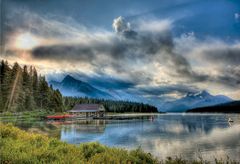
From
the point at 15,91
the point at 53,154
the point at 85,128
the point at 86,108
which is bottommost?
the point at 85,128

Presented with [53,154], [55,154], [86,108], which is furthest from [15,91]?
[55,154]

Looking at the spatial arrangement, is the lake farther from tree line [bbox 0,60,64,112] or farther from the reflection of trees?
tree line [bbox 0,60,64,112]

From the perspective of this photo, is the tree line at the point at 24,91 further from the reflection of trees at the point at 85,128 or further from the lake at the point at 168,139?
the lake at the point at 168,139

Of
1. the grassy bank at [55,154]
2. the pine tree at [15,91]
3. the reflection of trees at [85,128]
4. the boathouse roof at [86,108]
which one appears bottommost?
the reflection of trees at [85,128]

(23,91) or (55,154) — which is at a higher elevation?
(23,91)

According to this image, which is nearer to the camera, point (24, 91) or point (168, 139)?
point (168, 139)

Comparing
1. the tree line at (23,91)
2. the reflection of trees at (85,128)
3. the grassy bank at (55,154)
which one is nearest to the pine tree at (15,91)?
the tree line at (23,91)

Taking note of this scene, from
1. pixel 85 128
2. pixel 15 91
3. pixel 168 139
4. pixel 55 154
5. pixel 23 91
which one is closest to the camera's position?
pixel 55 154

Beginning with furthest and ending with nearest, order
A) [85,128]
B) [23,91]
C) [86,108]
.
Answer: [86,108] → [23,91] → [85,128]

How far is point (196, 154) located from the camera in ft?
65.8

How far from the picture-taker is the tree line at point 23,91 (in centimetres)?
7331

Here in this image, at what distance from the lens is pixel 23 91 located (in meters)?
80.8

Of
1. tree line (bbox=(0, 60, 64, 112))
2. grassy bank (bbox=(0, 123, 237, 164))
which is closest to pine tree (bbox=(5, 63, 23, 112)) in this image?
tree line (bbox=(0, 60, 64, 112))

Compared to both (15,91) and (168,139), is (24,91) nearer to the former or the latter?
(15,91)
